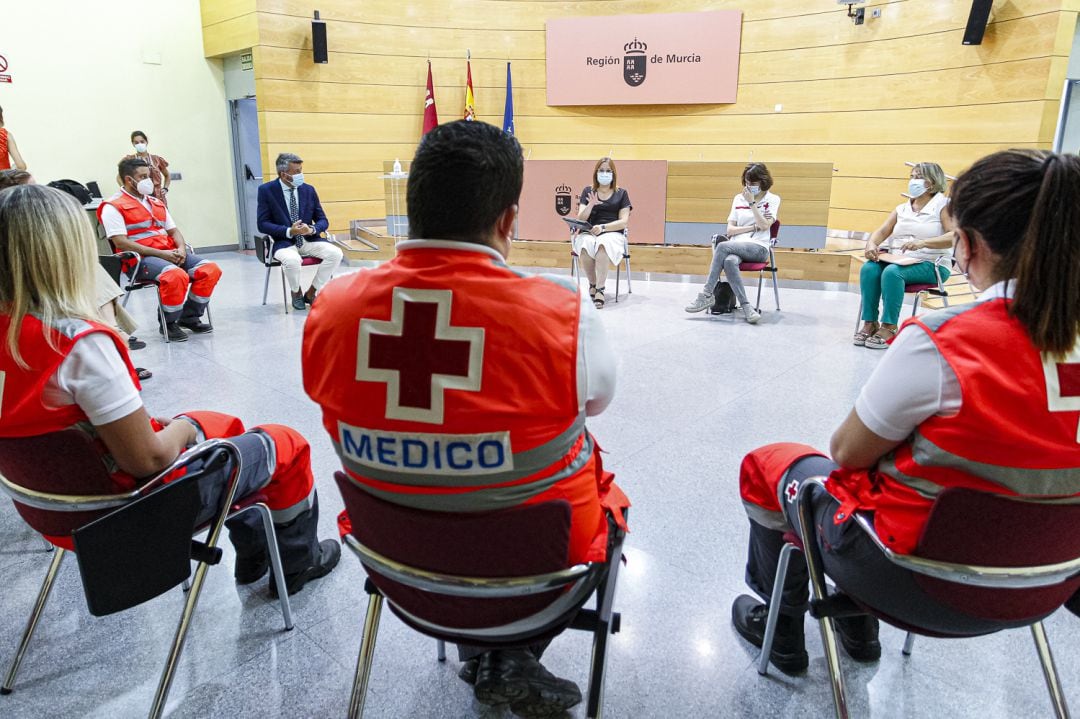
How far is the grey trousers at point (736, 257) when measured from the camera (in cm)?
520

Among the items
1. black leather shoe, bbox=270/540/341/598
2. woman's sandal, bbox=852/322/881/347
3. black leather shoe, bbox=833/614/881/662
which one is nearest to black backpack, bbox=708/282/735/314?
woman's sandal, bbox=852/322/881/347

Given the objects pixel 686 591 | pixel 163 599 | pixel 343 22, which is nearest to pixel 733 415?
pixel 686 591

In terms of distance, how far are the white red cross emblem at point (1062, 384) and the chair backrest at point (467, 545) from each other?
75cm

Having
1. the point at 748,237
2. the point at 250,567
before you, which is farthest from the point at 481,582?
the point at 748,237

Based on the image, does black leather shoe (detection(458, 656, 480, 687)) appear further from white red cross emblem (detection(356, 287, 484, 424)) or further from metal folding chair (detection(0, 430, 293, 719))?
white red cross emblem (detection(356, 287, 484, 424))

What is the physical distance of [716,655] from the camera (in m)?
1.70

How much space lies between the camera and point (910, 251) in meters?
4.41

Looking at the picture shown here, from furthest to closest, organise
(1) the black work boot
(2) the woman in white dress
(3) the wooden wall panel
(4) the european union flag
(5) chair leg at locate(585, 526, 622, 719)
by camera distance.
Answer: (4) the european union flag < (3) the wooden wall panel < (2) the woman in white dress < (1) the black work boot < (5) chair leg at locate(585, 526, 622, 719)

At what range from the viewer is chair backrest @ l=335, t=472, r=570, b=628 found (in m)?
1.00


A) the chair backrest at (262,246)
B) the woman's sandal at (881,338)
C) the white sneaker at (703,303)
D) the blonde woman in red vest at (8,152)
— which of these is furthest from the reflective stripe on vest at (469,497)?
the blonde woman in red vest at (8,152)

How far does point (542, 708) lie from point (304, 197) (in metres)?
5.21

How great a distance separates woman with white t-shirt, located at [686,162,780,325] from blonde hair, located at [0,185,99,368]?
4.54 meters

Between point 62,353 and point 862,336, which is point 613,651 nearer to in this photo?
point 62,353

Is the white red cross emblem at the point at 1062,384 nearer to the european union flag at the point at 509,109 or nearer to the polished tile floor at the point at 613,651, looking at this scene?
the polished tile floor at the point at 613,651
